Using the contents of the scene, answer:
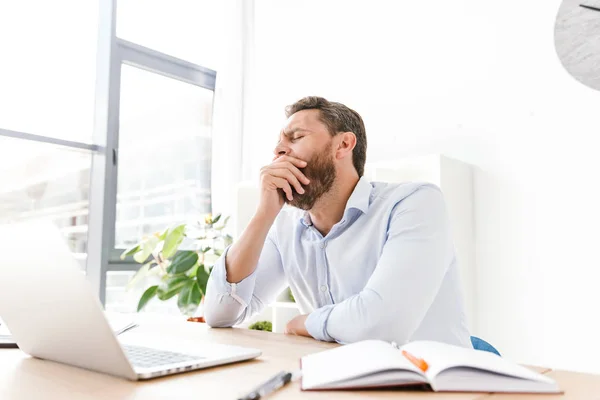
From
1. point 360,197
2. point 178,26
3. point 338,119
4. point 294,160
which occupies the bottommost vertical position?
point 360,197

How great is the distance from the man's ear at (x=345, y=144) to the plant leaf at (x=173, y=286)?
5.07 feet

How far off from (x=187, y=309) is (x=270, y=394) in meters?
2.28

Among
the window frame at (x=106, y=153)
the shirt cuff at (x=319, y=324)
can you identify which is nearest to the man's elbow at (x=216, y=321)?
the shirt cuff at (x=319, y=324)

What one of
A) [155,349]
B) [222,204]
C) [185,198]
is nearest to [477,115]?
[222,204]

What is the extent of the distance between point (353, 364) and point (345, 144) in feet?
3.44

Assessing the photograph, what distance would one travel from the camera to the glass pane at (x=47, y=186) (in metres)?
2.85

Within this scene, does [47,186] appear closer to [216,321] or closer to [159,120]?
[159,120]

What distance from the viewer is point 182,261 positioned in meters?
2.89

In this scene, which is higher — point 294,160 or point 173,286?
point 294,160

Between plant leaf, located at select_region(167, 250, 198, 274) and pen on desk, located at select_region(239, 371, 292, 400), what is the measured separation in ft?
7.36

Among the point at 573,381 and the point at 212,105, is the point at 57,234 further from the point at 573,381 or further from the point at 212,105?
the point at 212,105

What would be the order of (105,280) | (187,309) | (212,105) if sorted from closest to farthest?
1. (187,309)
2. (105,280)
3. (212,105)

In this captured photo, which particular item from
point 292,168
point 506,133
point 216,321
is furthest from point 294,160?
point 506,133

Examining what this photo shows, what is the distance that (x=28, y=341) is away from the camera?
0.90m
